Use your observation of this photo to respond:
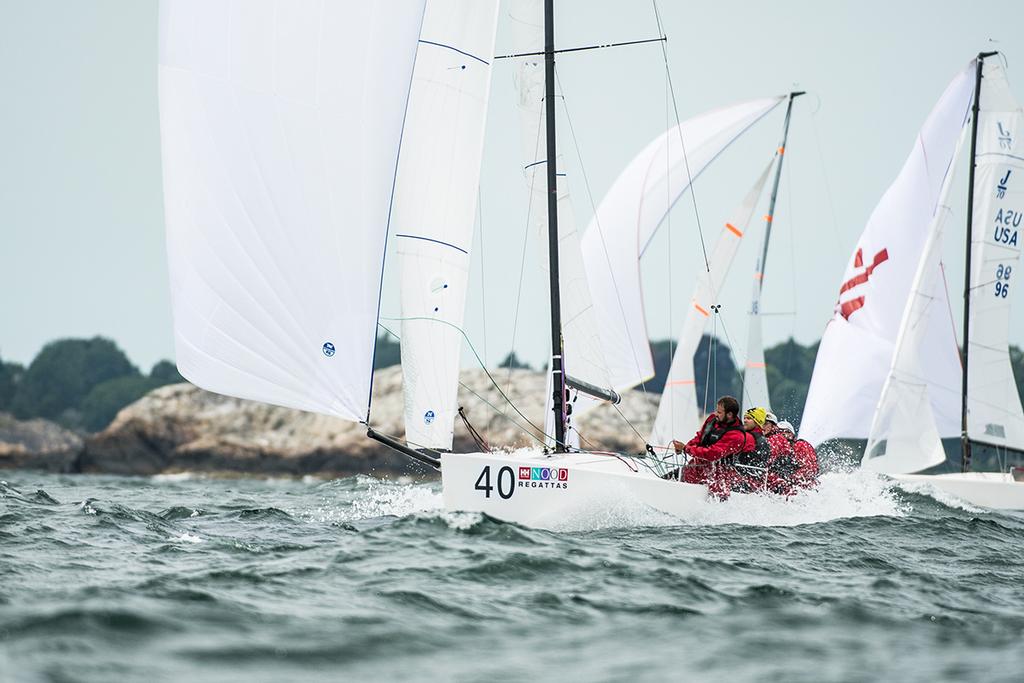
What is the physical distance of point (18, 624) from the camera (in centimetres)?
487

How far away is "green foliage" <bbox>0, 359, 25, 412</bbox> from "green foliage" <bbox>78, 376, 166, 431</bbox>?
7822mm

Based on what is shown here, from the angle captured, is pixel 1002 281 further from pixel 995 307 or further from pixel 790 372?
pixel 790 372

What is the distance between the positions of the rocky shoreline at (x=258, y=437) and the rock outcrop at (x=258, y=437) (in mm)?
32

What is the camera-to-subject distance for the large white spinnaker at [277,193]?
8547 mm

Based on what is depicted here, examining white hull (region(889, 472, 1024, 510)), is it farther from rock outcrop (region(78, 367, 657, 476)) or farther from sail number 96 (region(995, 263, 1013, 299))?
rock outcrop (region(78, 367, 657, 476))

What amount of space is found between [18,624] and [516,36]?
26.5ft

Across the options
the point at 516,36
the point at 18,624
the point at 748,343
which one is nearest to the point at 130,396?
the point at 748,343

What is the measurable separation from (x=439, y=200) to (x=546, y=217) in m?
1.81

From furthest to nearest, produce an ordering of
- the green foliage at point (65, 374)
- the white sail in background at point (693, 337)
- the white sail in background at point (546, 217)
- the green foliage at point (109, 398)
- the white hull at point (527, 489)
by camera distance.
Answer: the green foliage at point (65, 374) < the green foliage at point (109, 398) < the white sail in background at point (693, 337) < the white sail in background at point (546, 217) < the white hull at point (527, 489)

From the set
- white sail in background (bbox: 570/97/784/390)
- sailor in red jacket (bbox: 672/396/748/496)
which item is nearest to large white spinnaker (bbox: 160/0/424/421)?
sailor in red jacket (bbox: 672/396/748/496)

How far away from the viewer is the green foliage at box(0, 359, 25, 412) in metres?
80.9

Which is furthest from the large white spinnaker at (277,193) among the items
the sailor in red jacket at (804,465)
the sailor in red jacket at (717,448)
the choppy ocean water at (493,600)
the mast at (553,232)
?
the sailor in red jacket at (804,465)

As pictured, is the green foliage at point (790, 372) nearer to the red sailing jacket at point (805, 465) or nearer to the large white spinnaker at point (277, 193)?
the red sailing jacket at point (805, 465)

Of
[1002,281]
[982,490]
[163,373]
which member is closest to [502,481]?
[982,490]
